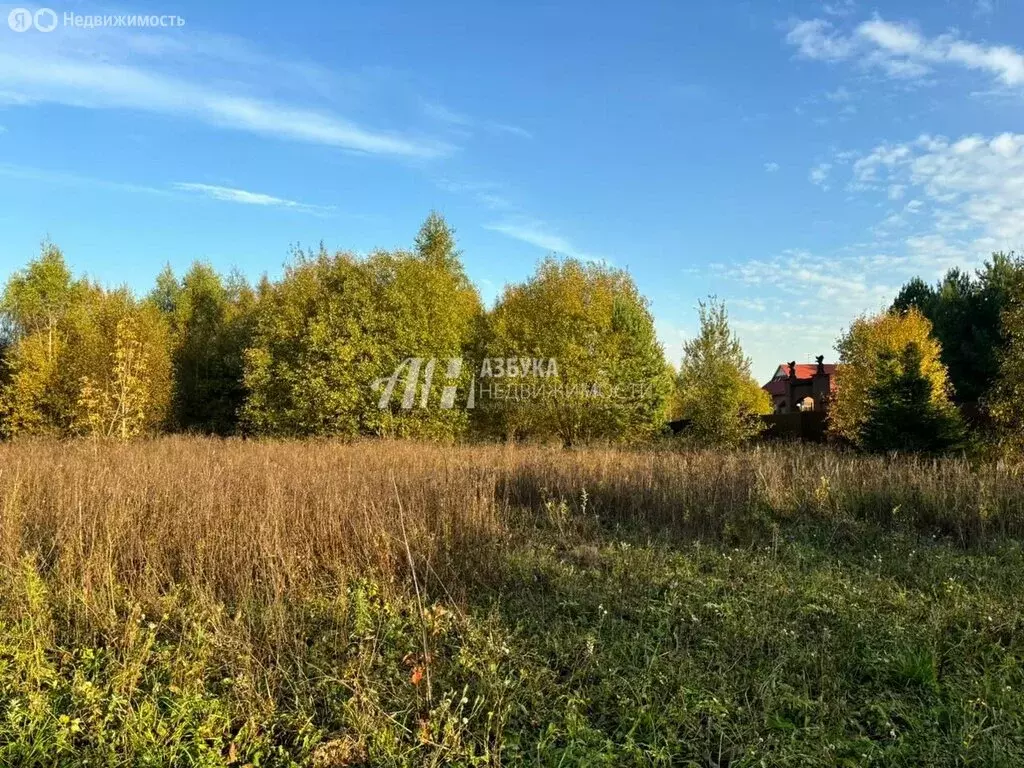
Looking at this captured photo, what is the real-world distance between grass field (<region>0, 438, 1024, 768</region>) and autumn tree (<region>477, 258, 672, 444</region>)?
1421cm

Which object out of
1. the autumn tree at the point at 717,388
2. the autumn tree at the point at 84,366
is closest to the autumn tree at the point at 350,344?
the autumn tree at the point at 84,366

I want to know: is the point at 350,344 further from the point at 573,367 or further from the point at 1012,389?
the point at 1012,389

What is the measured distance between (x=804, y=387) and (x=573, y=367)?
92.2 ft

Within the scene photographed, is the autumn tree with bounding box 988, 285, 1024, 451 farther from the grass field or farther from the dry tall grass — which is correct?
the grass field

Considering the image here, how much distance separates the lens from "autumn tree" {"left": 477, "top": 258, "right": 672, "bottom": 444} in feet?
69.3

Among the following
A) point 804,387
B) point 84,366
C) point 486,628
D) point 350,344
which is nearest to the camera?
point 486,628

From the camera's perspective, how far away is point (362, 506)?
5285mm

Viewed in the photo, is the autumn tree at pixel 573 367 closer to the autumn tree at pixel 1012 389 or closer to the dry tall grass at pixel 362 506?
the autumn tree at pixel 1012 389

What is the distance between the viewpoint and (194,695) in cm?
294

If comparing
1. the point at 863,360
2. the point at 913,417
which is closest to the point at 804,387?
the point at 863,360

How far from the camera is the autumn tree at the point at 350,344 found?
19.8 m

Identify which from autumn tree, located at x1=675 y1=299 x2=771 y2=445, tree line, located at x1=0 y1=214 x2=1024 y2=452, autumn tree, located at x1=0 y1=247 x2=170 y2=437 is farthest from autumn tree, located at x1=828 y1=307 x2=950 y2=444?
autumn tree, located at x1=0 y1=247 x2=170 y2=437

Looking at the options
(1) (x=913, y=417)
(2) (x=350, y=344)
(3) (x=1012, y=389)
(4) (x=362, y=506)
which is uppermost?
(2) (x=350, y=344)

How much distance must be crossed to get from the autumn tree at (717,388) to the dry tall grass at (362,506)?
6964 millimetres
